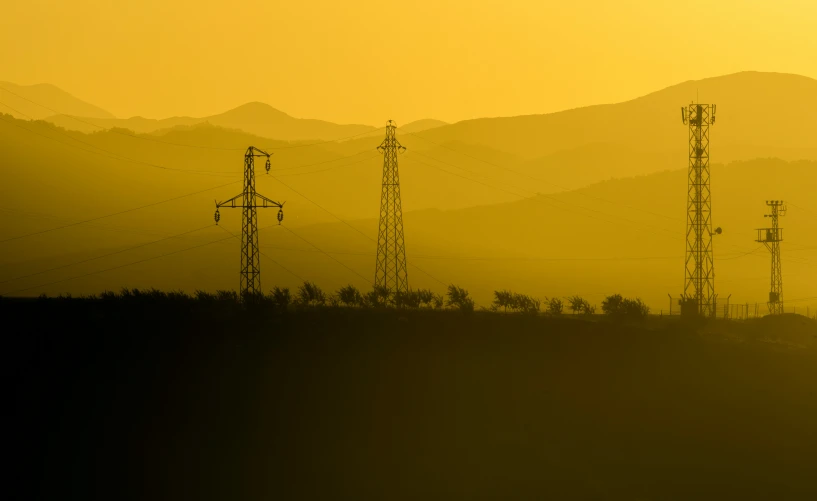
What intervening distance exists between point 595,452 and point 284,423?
15.0 m

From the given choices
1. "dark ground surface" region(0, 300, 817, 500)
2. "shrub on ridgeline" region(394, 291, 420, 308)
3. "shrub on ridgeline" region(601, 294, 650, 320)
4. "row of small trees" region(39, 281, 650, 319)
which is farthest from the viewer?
"shrub on ridgeline" region(601, 294, 650, 320)

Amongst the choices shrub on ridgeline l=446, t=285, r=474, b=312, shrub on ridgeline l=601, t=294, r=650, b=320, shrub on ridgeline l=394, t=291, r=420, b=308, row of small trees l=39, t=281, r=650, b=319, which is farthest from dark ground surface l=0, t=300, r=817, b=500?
shrub on ridgeline l=601, t=294, r=650, b=320

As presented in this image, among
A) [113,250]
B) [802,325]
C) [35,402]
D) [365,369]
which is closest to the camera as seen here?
[35,402]

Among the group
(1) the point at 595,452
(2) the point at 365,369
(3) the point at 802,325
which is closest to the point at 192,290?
(3) the point at 802,325

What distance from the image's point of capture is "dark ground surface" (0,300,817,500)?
4616cm

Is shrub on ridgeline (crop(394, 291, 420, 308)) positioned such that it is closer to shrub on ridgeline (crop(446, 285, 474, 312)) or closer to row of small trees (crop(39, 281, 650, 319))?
row of small trees (crop(39, 281, 650, 319))

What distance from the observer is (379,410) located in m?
54.8

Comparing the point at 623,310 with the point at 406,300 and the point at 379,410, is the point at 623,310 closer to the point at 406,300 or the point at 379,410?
the point at 406,300

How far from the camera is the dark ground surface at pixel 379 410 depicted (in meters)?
46.2

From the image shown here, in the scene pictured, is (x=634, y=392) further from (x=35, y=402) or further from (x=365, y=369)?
(x=35, y=402)

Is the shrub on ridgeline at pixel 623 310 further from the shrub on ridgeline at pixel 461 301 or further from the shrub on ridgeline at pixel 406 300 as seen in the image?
the shrub on ridgeline at pixel 406 300

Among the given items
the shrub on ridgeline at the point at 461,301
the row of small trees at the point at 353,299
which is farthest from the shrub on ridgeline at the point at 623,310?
the shrub on ridgeline at the point at 461,301

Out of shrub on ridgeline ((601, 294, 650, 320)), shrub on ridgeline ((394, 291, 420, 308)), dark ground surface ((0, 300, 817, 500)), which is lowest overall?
dark ground surface ((0, 300, 817, 500))

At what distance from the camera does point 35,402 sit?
158 ft
